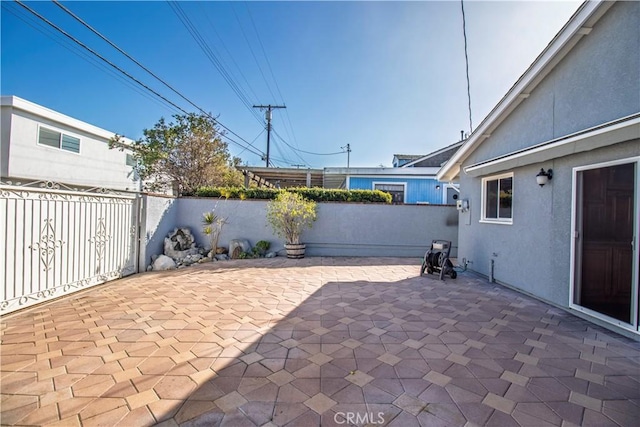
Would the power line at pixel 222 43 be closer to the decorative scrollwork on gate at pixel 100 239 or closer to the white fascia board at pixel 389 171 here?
the white fascia board at pixel 389 171

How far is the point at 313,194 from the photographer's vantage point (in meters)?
10.1

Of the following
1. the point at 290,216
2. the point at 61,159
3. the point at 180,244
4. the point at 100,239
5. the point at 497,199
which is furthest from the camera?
the point at 61,159

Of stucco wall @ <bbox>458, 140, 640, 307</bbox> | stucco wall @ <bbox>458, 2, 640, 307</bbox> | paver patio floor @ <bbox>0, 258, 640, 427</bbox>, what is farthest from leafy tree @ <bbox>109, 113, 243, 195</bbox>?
stucco wall @ <bbox>458, 140, 640, 307</bbox>

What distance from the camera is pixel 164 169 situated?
11.1m

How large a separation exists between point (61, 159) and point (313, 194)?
11.5 metres

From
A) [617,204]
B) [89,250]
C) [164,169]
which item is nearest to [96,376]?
[89,250]

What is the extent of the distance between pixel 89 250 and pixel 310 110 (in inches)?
488

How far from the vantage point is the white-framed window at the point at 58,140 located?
11336 mm

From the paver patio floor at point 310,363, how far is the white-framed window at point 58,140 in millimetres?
10495

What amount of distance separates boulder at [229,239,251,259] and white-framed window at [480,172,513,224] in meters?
7.14

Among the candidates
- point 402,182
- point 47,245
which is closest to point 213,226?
point 47,245

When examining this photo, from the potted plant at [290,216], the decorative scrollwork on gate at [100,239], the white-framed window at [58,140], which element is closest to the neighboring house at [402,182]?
the potted plant at [290,216]

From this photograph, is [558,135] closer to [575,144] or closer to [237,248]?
[575,144]

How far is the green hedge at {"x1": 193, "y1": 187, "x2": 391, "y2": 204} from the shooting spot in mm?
9789
